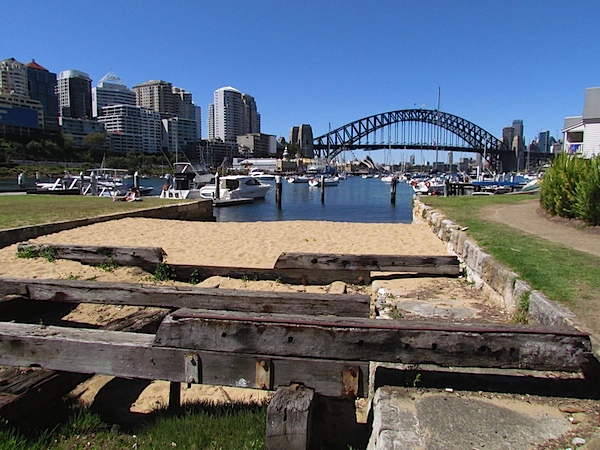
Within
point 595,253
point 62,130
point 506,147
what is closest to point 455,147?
point 506,147

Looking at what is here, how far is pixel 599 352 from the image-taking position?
3.15 metres

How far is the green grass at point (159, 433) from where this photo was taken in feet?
11.7

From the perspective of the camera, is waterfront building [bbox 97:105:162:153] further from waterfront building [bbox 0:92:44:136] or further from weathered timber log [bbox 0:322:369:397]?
weathered timber log [bbox 0:322:369:397]

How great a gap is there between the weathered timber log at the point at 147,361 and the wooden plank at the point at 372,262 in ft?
13.0

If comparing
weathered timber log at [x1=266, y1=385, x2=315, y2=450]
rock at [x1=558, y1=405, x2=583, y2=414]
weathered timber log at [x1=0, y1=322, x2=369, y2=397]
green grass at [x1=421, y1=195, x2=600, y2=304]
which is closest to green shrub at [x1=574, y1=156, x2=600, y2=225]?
green grass at [x1=421, y1=195, x2=600, y2=304]

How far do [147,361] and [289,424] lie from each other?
1217mm

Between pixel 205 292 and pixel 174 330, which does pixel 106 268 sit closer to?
pixel 205 292

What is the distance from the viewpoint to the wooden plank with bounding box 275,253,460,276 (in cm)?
735

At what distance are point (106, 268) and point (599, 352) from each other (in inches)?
302

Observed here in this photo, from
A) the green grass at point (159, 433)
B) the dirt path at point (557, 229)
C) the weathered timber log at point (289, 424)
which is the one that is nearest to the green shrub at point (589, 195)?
the dirt path at point (557, 229)

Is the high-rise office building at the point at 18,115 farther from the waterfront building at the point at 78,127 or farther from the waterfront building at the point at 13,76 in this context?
the waterfront building at the point at 13,76

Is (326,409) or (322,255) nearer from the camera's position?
(326,409)

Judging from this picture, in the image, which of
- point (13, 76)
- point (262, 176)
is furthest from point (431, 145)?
point (13, 76)

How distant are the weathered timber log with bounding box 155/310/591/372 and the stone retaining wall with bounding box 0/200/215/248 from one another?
8.91 meters
